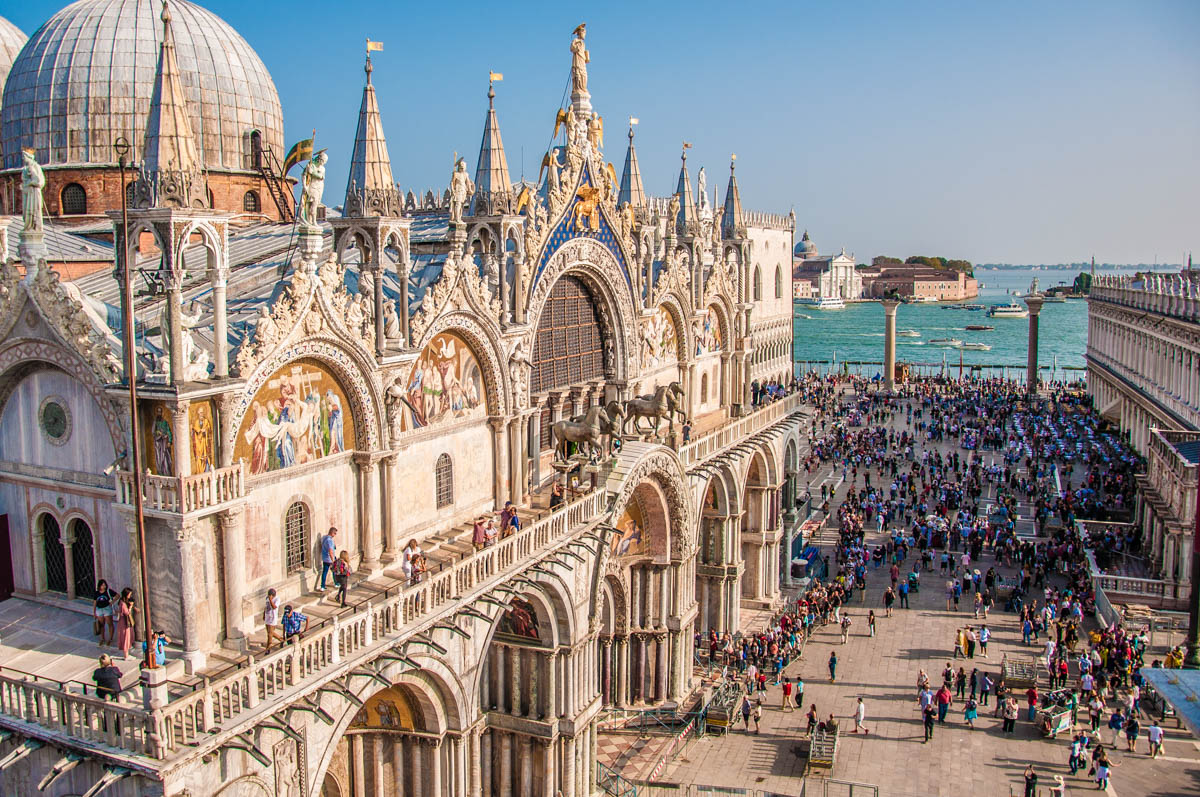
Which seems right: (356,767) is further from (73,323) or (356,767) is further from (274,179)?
(274,179)

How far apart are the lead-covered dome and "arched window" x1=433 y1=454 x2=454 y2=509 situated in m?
11.4

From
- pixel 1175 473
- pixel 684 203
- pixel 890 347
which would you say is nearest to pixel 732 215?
pixel 684 203

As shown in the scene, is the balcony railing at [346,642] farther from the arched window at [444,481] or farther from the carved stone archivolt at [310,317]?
the carved stone archivolt at [310,317]

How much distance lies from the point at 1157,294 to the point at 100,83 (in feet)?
176

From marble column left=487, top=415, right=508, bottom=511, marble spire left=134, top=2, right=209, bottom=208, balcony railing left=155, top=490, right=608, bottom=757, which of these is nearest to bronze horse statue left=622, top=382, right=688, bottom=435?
marble column left=487, top=415, right=508, bottom=511

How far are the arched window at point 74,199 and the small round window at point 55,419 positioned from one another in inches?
469

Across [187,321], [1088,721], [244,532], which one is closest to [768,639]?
[1088,721]

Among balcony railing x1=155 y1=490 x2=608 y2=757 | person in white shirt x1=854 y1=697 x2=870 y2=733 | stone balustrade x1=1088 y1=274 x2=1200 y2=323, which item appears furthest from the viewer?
stone balustrade x1=1088 y1=274 x2=1200 y2=323

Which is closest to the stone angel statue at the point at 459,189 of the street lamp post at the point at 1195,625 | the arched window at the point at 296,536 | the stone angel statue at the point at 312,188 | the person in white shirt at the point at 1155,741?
the stone angel statue at the point at 312,188

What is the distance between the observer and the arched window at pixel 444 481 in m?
22.9

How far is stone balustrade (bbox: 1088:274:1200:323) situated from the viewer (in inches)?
1953

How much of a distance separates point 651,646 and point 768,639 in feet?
16.9

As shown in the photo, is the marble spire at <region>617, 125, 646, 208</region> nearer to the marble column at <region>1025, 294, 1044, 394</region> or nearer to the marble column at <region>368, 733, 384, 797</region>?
the marble column at <region>368, 733, 384, 797</region>

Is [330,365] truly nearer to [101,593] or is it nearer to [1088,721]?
[101,593]
